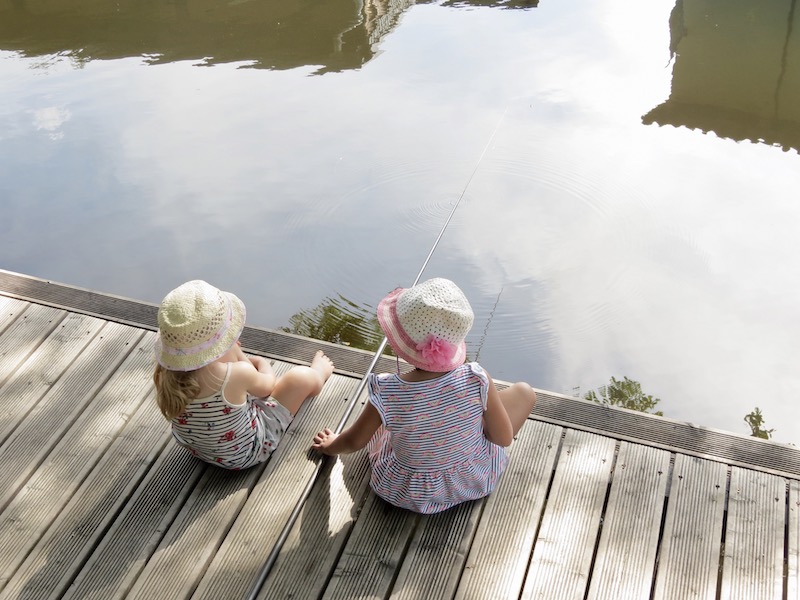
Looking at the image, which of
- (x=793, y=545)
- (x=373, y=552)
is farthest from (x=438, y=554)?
(x=793, y=545)

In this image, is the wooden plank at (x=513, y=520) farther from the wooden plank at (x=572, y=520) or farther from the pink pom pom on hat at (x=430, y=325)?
the pink pom pom on hat at (x=430, y=325)

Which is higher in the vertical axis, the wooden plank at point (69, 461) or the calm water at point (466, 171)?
the wooden plank at point (69, 461)

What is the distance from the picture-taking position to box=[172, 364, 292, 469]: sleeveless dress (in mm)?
1784

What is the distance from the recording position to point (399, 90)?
4.21m

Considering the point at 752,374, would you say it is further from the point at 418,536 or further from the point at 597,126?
the point at 597,126

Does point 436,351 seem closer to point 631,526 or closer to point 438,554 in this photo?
point 438,554

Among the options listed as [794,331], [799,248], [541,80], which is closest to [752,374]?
[794,331]

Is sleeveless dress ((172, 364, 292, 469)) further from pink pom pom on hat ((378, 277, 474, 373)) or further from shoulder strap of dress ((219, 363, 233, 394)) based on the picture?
pink pom pom on hat ((378, 277, 474, 373))

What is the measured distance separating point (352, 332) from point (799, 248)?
5.83 feet

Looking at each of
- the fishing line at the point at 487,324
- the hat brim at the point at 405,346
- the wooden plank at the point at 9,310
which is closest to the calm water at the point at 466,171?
the fishing line at the point at 487,324

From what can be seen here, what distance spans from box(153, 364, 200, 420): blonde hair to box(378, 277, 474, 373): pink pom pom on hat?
48cm

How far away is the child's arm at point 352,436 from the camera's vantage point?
1.71m

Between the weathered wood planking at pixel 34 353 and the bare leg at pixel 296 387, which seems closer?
the bare leg at pixel 296 387

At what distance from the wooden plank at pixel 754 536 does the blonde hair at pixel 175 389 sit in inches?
48.3
